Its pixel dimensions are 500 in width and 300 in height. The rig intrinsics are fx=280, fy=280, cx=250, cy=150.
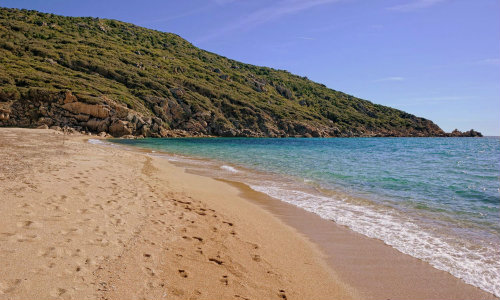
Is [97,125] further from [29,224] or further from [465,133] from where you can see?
[465,133]

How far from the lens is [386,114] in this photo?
12712 cm

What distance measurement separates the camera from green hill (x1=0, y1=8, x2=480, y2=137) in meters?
47.7

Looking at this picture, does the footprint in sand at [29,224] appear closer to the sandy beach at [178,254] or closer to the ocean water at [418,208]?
the sandy beach at [178,254]

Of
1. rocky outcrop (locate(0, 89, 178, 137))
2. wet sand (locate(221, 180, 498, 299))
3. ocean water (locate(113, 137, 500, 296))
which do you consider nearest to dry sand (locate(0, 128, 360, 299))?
wet sand (locate(221, 180, 498, 299))

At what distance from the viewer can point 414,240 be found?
19.7ft

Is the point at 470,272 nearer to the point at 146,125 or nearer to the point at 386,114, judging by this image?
the point at 146,125

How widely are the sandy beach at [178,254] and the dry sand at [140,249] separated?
0.02 metres

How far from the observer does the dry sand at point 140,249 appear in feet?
11.2

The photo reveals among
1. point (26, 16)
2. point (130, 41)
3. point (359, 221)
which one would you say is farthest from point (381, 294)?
point (26, 16)

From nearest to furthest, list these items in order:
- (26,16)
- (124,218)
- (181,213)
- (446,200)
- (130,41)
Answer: (124,218), (181,213), (446,200), (26,16), (130,41)

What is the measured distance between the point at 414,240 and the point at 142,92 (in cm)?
6576

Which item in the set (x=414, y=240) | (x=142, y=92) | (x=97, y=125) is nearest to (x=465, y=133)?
(x=142, y=92)

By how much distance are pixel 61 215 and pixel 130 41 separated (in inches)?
4355

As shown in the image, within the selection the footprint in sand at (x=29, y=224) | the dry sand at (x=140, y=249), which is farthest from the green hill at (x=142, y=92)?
the footprint in sand at (x=29, y=224)
